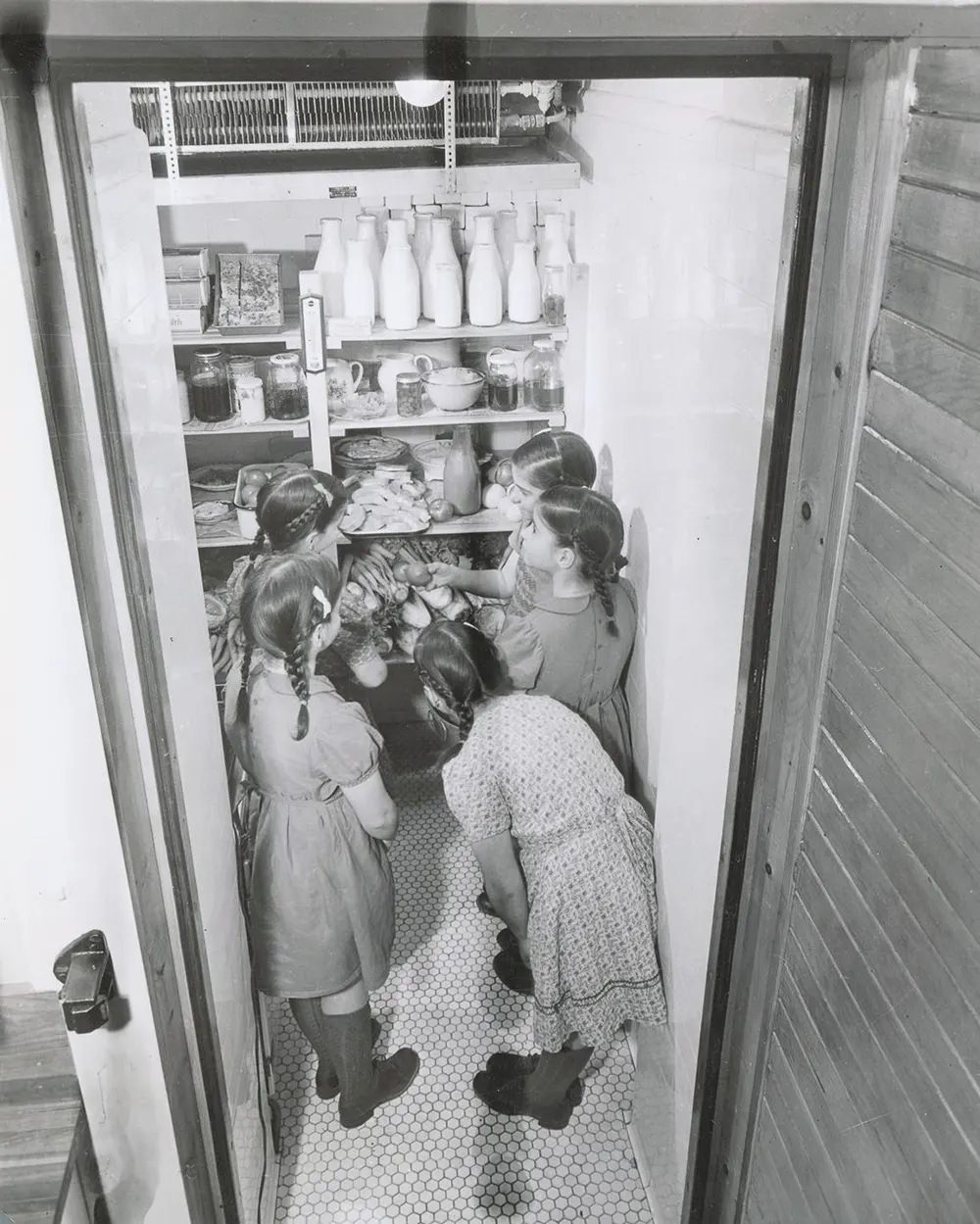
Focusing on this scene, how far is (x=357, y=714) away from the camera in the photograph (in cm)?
188

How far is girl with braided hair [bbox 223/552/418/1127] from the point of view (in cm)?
188

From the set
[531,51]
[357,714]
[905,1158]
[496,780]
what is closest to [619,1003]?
[496,780]

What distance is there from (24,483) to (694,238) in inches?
42.9

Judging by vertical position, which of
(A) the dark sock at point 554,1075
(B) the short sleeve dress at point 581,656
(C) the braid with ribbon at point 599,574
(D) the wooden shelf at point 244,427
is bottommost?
(A) the dark sock at point 554,1075

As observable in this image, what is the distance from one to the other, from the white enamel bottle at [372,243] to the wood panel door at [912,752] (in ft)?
7.00

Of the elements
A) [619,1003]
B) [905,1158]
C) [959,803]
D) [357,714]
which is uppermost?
[959,803]

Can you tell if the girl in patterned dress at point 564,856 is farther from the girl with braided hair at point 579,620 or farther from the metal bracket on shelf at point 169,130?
the metal bracket on shelf at point 169,130

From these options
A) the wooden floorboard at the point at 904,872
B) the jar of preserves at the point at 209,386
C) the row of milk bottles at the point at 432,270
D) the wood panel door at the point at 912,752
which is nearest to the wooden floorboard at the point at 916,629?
the wood panel door at the point at 912,752

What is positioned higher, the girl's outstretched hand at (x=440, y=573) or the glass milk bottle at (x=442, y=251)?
the glass milk bottle at (x=442, y=251)

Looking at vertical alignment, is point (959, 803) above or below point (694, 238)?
below

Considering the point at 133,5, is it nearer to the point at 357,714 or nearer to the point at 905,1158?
the point at 905,1158

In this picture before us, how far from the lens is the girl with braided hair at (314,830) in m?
1.88

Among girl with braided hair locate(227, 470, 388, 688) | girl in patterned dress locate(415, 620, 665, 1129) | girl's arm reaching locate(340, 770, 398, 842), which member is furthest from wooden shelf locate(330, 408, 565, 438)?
girl's arm reaching locate(340, 770, 398, 842)

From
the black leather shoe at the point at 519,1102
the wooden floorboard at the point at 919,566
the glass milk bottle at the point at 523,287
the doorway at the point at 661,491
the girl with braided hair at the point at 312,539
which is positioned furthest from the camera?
the glass milk bottle at the point at 523,287
